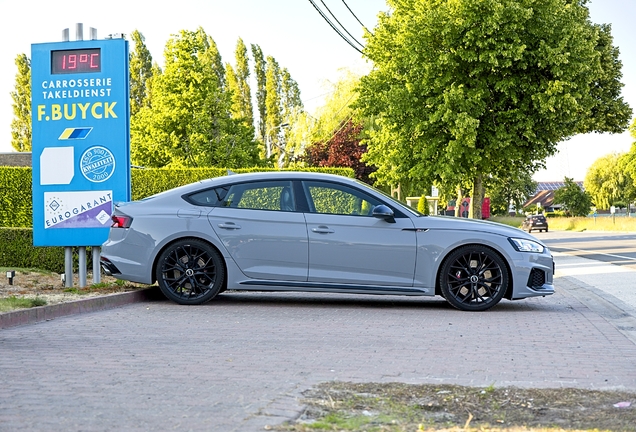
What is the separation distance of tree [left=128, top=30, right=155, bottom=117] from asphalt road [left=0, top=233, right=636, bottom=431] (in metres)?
61.8

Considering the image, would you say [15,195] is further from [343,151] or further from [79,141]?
[343,151]

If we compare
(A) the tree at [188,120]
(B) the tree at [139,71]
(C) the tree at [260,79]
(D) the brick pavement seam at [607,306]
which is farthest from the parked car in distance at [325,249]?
(C) the tree at [260,79]

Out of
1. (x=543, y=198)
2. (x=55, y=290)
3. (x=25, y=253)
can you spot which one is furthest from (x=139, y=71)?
(x=543, y=198)

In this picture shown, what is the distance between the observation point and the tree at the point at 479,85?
22.0 meters

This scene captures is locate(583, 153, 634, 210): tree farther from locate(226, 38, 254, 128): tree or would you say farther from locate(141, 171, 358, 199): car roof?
locate(141, 171, 358, 199): car roof

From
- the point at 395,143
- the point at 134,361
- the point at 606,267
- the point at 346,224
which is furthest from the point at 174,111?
the point at 134,361

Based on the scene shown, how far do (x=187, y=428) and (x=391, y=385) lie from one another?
1.57m

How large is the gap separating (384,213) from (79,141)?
→ 4.60 meters

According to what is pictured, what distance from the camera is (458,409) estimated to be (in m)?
4.77

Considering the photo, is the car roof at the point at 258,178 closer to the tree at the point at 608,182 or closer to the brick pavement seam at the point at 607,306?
the brick pavement seam at the point at 607,306

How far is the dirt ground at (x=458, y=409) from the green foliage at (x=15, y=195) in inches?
676

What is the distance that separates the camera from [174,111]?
4325 cm

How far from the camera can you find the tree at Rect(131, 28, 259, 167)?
43125mm

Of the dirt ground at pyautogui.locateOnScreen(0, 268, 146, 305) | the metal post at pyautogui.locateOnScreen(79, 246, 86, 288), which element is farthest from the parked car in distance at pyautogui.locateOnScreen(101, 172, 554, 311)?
the metal post at pyautogui.locateOnScreen(79, 246, 86, 288)
